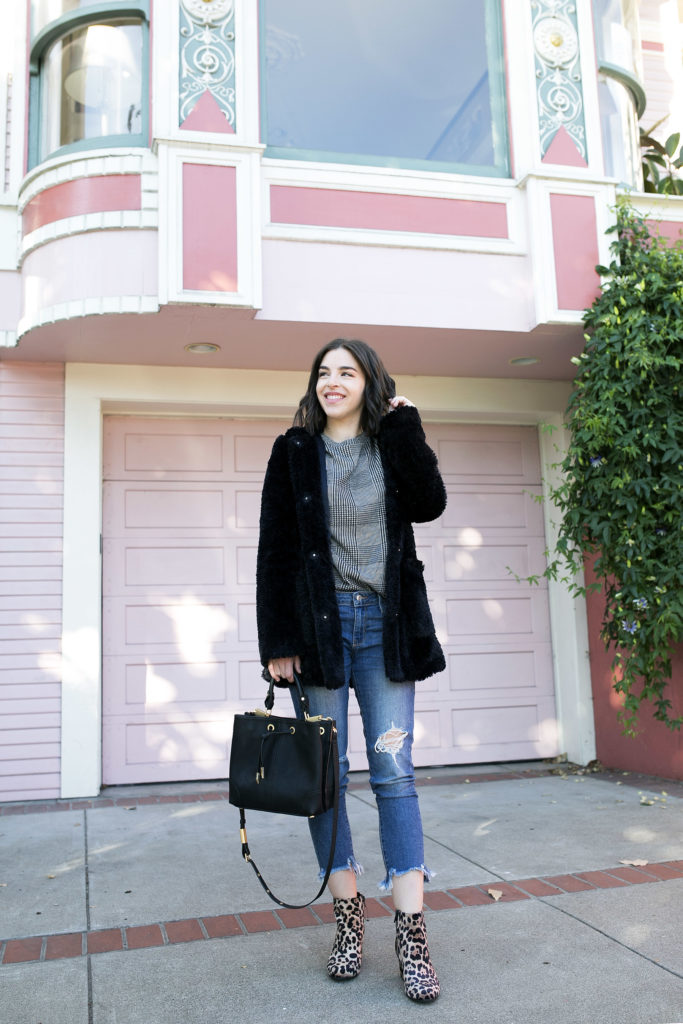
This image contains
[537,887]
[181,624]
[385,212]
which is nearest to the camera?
[537,887]

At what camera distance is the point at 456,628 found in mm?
6430

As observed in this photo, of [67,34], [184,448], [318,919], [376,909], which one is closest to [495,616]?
[184,448]

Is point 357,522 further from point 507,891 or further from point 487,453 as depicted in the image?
point 487,453

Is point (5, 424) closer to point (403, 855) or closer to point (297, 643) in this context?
point (297, 643)

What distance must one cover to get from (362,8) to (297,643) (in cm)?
477

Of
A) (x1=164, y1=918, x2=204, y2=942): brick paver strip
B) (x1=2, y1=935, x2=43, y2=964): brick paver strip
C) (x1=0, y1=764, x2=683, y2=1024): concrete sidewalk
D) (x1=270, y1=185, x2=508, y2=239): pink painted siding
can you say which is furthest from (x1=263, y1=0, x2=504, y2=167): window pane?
(x1=2, y1=935, x2=43, y2=964): brick paver strip

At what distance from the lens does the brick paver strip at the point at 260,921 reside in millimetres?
3009

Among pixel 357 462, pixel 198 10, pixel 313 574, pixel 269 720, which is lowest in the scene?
pixel 269 720

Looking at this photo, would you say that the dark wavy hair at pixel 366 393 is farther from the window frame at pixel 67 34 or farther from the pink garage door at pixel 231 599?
the pink garage door at pixel 231 599

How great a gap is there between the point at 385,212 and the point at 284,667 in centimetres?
364

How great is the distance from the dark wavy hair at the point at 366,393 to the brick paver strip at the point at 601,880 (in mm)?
2016

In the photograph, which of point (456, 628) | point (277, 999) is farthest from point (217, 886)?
point (456, 628)

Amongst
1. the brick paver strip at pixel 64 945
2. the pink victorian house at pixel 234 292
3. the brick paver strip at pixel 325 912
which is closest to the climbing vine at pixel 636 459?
the pink victorian house at pixel 234 292

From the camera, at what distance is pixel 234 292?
4965 millimetres
